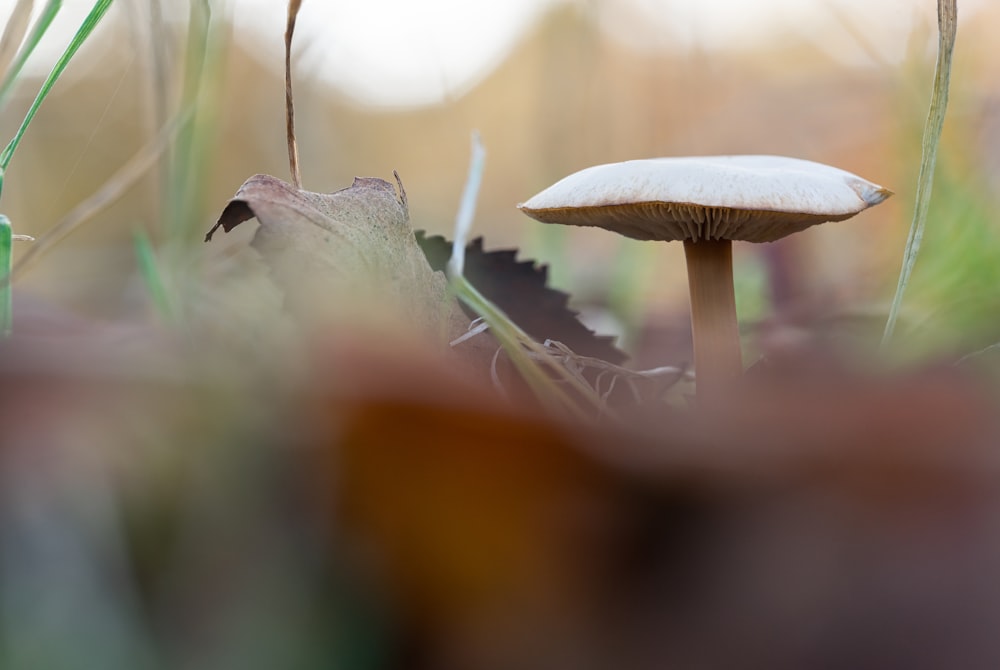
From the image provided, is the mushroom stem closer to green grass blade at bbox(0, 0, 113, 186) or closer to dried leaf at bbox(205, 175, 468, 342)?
dried leaf at bbox(205, 175, 468, 342)

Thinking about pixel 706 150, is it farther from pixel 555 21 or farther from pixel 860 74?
pixel 555 21

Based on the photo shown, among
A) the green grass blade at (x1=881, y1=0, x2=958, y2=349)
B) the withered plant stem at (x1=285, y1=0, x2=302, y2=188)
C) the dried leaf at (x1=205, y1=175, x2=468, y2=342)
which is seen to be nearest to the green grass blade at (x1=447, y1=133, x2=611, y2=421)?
the dried leaf at (x1=205, y1=175, x2=468, y2=342)

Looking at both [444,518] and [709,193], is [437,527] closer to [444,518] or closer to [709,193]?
[444,518]

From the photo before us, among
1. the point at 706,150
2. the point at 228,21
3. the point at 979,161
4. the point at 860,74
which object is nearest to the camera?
the point at 228,21

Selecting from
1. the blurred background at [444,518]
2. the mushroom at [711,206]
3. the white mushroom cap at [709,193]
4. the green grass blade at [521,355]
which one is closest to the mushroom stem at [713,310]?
the mushroom at [711,206]

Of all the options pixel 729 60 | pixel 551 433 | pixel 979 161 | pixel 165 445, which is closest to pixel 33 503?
pixel 165 445

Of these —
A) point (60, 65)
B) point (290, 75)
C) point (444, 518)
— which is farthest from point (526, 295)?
point (444, 518)

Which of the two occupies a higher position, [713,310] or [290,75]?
[290,75]
